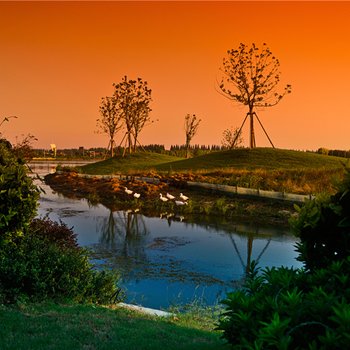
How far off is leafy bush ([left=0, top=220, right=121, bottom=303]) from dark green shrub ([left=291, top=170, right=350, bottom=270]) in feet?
13.3

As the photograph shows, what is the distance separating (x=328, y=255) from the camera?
14.7 feet

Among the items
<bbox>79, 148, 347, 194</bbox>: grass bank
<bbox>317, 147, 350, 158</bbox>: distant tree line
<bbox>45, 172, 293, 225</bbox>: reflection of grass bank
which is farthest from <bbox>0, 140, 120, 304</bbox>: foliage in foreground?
<bbox>317, 147, 350, 158</bbox>: distant tree line

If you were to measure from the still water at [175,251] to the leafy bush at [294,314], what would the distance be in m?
5.10

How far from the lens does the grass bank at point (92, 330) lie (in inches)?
212

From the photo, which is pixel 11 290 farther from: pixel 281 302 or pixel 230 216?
pixel 230 216

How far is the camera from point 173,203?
20953 millimetres

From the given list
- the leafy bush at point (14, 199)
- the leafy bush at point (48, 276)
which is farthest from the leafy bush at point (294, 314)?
the leafy bush at point (14, 199)

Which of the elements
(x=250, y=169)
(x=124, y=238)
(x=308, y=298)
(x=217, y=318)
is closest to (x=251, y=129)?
(x=250, y=169)

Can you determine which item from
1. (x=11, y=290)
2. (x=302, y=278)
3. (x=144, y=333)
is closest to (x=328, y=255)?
(x=302, y=278)

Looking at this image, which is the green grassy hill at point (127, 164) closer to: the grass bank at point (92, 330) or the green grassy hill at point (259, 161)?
the green grassy hill at point (259, 161)

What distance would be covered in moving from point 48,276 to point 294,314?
199 inches

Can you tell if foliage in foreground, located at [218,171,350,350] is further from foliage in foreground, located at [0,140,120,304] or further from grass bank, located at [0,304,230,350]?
foliage in foreground, located at [0,140,120,304]

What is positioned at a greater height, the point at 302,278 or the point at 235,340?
the point at 302,278

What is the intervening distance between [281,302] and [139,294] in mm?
6231
